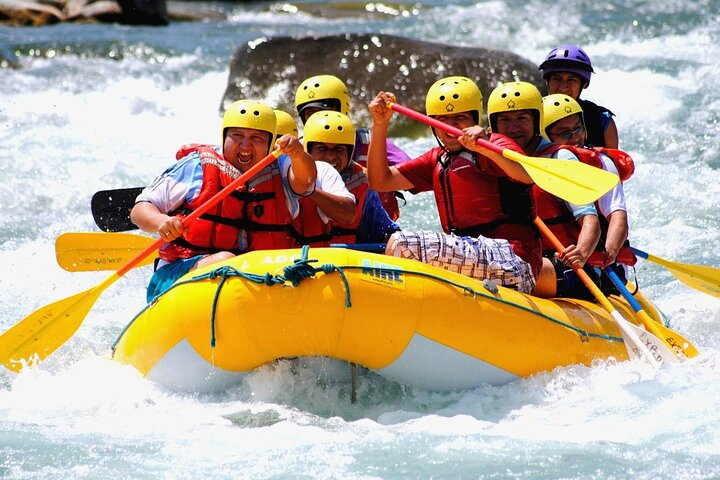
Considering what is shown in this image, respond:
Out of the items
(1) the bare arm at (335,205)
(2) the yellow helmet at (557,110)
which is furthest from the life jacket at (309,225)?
(2) the yellow helmet at (557,110)

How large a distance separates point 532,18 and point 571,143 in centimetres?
991

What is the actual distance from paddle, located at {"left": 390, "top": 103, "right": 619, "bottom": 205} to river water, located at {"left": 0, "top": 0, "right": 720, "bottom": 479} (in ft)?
2.63

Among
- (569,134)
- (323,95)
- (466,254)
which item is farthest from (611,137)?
(466,254)

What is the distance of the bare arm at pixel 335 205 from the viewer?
5.14 m

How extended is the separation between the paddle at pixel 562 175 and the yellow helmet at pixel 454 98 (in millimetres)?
94

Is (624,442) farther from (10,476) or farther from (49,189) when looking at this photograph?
(49,189)

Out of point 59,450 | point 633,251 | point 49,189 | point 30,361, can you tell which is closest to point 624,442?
point 633,251

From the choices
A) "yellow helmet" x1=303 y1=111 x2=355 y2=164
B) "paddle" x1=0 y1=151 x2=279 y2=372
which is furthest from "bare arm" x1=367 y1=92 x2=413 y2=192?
"paddle" x1=0 y1=151 x2=279 y2=372

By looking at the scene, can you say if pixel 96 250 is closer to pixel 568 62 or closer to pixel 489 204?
pixel 489 204

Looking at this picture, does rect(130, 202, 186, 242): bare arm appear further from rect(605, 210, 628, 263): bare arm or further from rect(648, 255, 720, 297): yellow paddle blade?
rect(648, 255, 720, 297): yellow paddle blade

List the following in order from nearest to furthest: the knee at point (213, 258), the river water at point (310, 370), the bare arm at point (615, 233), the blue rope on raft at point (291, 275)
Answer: the river water at point (310, 370) → the blue rope on raft at point (291, 275) → the knee at point (213, 258) → the bare arm at point (615, 233)

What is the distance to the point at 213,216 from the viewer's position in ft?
A: 16.7

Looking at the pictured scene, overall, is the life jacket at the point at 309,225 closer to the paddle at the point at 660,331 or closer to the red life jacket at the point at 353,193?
the red life jacket at the point at 353,193

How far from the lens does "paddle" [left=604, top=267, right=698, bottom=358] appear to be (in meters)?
5.30
